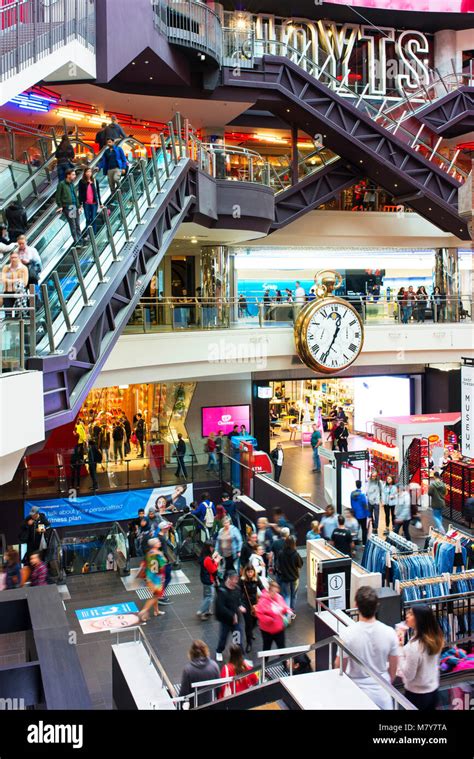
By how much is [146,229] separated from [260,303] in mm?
8846

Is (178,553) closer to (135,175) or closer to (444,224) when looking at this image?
(135,175)

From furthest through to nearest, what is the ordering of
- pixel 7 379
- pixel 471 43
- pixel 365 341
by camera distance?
pixel 471 43 → pixel 365 341 → pixel 7 379

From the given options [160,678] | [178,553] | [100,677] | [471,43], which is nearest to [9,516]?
[178,553]

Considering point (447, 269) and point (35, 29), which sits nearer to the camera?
point (35, 29)

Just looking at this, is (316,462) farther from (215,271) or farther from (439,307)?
(215,271)

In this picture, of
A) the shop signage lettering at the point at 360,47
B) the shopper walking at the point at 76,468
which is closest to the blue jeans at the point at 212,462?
A: the shopper walking at the point at 76,468

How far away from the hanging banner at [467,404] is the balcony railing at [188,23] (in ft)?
37.8

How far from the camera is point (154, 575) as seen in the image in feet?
40.0

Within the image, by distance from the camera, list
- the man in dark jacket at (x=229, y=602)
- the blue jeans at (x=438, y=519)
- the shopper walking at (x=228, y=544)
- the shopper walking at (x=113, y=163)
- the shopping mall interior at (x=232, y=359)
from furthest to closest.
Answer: the blue jeans at (x=438, y=519) < the shopper walking at (x=113, y=163) < the shopper walking at (x=228, y=544) < the man in dark jacket at (x=229, y=602) < the shopping mall interior at (x=232, y=359)

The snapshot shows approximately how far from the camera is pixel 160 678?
8078 millimetres

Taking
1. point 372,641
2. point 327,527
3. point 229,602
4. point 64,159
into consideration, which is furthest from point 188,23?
point 372,641

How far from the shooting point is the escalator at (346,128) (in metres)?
21.2

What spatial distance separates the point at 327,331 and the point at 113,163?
9343 millimetres

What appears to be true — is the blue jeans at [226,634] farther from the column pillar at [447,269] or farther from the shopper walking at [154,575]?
the column pillar at [447,269]
